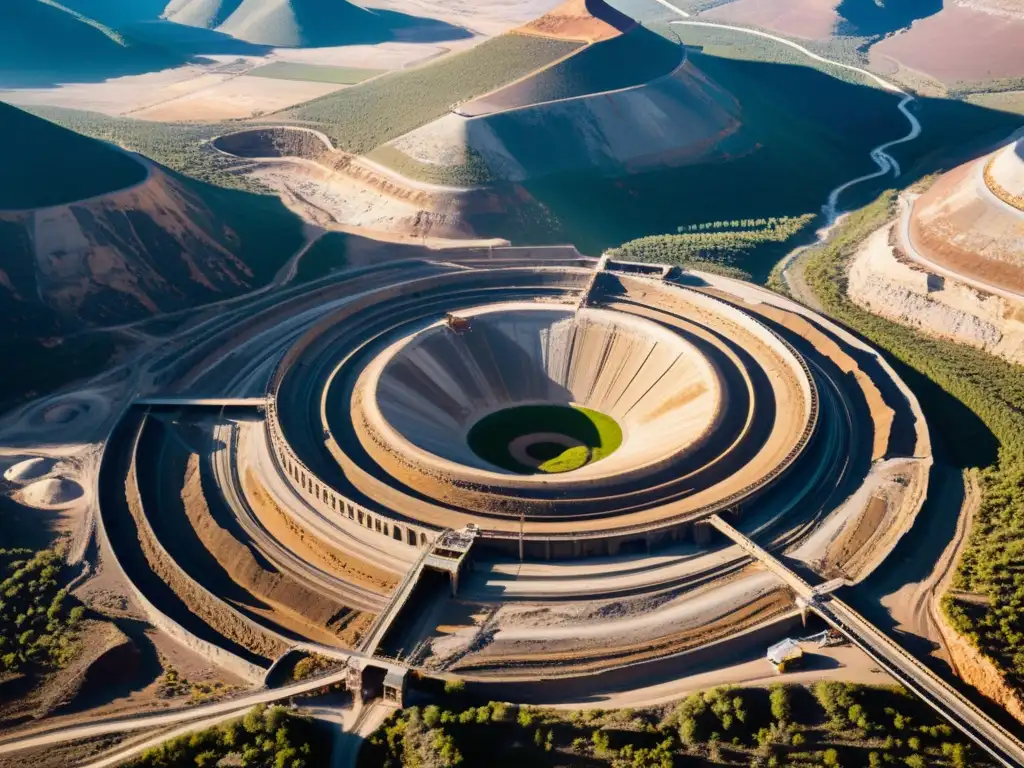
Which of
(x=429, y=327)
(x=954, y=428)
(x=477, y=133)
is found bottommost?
(x=954, y=428)

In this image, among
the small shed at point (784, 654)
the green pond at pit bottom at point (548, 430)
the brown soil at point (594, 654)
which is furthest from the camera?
the green pond at pit bottom at point (548, 430)

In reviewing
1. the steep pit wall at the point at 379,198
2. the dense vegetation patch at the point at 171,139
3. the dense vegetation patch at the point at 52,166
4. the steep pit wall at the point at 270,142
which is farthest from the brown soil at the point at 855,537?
the steep pit wall at the point at 270,142

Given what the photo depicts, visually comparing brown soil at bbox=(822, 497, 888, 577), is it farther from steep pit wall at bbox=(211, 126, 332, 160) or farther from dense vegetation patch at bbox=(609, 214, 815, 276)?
steep pit wall at bbox=(211, 126, 332, 160)

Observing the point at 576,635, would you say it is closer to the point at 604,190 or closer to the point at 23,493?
the point at 23,493

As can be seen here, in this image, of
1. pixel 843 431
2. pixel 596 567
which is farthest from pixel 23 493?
pixel 843 431

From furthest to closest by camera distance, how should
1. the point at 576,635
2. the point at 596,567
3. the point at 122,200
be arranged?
the point at 122,200 < the point at 596,567 < the point at 576,635

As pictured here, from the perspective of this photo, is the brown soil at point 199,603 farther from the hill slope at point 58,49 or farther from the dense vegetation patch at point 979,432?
the hill slope at point 58,49

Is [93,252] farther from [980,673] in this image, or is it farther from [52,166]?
[980,673]
